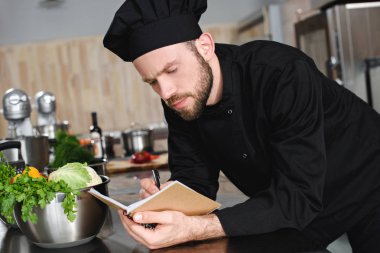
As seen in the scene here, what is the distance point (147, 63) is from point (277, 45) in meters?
0.39

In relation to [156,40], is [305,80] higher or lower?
lower

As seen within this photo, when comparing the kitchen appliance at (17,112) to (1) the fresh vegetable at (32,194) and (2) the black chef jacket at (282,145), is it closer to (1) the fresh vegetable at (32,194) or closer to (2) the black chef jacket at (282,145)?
(2) the black chef jacket at (282,145)

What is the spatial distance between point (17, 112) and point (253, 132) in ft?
6.49

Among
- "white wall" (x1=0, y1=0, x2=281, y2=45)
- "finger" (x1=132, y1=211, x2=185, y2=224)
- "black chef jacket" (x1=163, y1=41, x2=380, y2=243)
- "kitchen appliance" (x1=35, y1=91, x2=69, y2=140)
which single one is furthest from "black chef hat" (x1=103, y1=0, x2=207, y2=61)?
"white wall" (x1=0, y1=0, x2=281, y2=45)

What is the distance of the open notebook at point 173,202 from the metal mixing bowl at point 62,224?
0.16 feet

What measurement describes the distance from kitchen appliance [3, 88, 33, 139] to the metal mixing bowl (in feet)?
6.37

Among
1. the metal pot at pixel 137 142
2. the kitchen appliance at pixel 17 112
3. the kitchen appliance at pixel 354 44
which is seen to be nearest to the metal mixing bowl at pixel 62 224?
the kitchen appliance at pixel 17 112

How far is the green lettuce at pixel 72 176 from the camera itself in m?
1.37

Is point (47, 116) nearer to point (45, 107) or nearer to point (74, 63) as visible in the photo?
point (45, 107)

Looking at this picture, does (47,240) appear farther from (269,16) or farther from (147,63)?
(269,16)

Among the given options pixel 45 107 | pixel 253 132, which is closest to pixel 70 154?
pixel 253 132

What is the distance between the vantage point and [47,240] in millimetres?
1367

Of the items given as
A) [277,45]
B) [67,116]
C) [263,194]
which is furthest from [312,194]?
[67,116]

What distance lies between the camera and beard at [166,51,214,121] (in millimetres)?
1513
